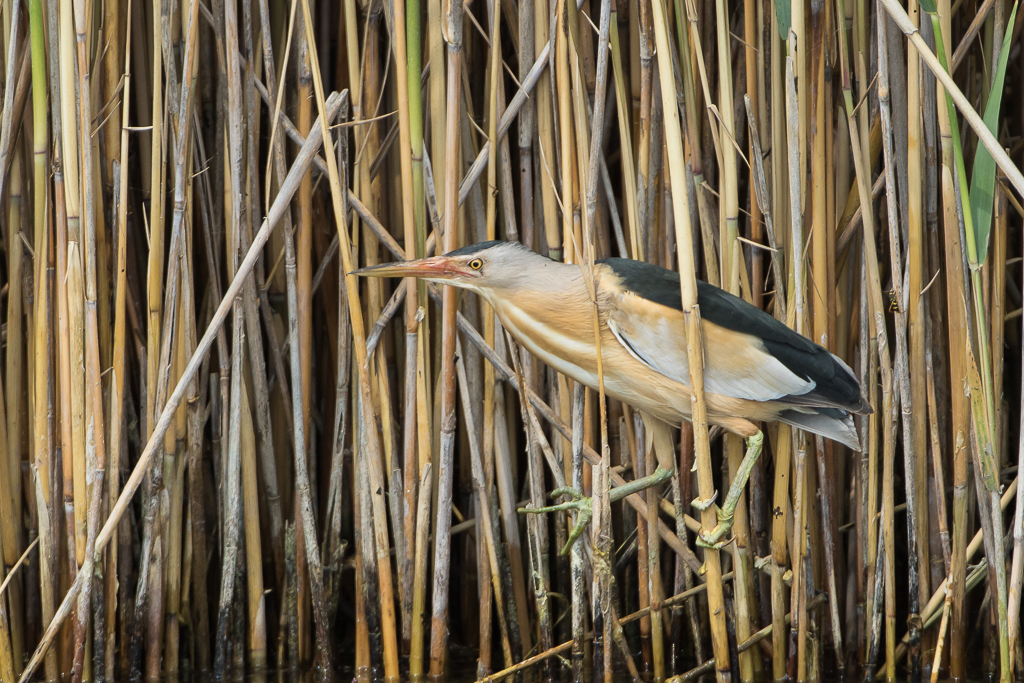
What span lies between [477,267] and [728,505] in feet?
1.96

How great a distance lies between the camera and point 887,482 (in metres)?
1.63

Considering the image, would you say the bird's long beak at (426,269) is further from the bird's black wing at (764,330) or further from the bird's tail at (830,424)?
the bird's tail at (830,424)

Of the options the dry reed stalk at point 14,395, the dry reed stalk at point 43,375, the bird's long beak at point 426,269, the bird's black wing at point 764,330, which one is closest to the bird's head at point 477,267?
the bird's long beak at point 426,269

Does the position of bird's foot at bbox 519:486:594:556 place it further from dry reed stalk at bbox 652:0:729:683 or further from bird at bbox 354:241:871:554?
dry reed stalk at bbox 652:0:729:683

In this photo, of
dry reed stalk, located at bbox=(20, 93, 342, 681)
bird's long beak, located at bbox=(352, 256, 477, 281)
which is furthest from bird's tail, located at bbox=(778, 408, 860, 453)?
dry reed stalk, located at bbox=(20, 93, 342, 681)

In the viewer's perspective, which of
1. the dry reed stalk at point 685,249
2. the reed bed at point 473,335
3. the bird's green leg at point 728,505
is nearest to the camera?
the dry reed stalk at point 685,249

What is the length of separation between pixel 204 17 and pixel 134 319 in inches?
26.3

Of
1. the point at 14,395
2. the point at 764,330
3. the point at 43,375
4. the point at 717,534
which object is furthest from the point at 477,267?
the point at 14,395

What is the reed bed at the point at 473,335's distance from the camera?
1.57m

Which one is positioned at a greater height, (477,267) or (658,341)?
(477,267)

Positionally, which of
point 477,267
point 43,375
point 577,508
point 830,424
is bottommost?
point 577,508

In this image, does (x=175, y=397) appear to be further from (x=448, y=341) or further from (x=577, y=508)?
(x=577, y=508)

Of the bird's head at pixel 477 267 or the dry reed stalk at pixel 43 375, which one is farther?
the dry reed stalk at pixel 43 375

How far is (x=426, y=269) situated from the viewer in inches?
60.0
